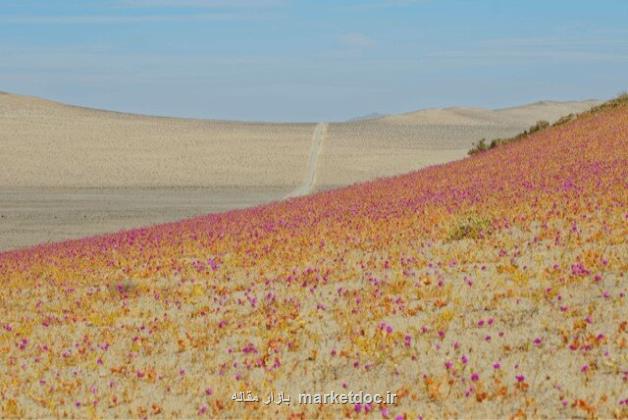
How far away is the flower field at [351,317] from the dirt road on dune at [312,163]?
41.0 m

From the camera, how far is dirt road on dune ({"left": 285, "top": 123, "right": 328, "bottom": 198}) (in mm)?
65531

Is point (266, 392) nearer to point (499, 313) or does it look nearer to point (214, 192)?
point (499, 313)

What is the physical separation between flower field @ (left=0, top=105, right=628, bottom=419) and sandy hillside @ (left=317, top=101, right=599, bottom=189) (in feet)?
162

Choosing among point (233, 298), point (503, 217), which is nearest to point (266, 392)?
point (233, 298)

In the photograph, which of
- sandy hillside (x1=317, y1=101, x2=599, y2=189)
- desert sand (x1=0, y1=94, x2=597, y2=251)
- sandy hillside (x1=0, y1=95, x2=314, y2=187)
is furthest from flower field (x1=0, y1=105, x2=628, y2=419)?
sandy hillside (x1=0, y1=95, x2=314, y2=187)

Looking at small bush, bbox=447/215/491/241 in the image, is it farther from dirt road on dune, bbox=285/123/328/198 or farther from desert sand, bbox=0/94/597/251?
dirt road on dune, bbox=285/123/328/198

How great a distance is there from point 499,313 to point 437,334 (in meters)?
1.08

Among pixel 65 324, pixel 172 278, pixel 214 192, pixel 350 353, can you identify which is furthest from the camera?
pixel 214 192

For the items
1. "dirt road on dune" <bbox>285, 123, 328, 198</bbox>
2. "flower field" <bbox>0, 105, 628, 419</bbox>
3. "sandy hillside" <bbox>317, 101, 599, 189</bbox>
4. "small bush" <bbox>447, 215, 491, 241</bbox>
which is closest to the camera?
"flower field" <bbox>0, 105, 628, 419</bbox>

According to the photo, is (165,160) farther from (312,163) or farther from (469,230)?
(469,230)

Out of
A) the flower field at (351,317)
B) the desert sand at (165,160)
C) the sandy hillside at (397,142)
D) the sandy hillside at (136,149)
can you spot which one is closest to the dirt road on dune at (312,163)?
the desert sand at (165,160)

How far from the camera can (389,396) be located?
10.6 m

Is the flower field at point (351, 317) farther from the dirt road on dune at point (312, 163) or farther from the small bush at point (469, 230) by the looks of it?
the dirt road on dune at point (312, 163)

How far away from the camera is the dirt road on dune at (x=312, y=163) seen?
6553 centimetres
